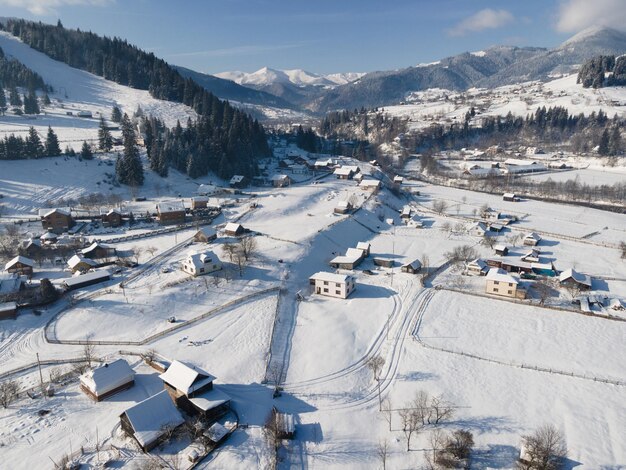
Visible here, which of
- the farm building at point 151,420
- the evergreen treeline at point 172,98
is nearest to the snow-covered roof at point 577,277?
the farm building at point 151,420

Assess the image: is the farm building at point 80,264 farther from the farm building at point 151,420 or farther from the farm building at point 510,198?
the farm building at point 510,198

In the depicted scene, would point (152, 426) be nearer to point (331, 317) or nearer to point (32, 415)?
point (32, 415)

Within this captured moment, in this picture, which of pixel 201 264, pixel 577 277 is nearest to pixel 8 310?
pixel 201 264

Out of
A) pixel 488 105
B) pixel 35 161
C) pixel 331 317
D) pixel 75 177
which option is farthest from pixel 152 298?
pixel 488 105

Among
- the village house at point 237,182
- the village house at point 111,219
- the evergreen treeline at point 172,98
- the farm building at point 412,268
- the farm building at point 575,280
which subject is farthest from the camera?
the evergreen treeline at point 172,98

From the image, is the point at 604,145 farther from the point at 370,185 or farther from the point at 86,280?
the point at 86,280

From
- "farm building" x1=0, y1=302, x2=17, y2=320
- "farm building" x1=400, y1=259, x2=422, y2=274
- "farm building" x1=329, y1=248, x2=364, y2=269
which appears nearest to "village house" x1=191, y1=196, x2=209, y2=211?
"farm building" x1=329, y1=248, x2=364, y2=269
